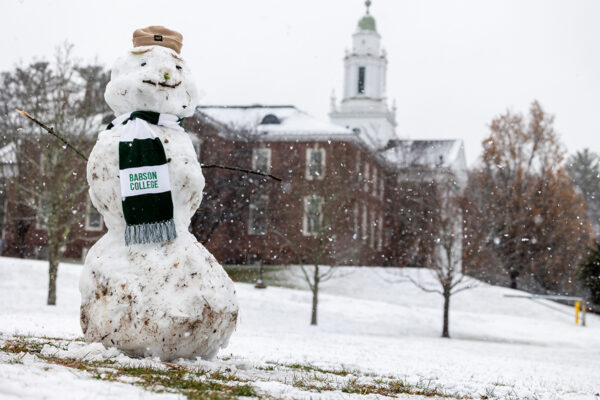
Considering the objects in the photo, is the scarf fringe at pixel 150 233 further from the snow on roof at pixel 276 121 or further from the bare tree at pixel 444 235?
the snow on roof at pixel 276 121

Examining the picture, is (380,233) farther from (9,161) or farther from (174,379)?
(174,379)

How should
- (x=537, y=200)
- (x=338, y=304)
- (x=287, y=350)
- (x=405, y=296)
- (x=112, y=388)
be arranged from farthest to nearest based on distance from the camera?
(x=537, y=200)
(x=405, y=296)
(x=338, y=304)
(x=287, y=350)
(x=112, y=388)

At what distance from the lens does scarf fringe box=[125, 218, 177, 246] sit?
682 cm

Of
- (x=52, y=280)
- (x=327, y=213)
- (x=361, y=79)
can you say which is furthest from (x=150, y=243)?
(x=361, y=79)

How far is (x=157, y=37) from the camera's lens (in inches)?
303

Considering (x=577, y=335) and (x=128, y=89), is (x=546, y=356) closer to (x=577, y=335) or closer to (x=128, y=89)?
(x=577, y=335)

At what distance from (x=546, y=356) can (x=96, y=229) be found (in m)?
25.3

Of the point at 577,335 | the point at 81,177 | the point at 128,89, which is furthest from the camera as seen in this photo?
the point at 577,335

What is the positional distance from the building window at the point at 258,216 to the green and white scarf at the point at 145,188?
76.4 feet

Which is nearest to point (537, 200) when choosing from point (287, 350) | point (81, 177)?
point (81, 177)

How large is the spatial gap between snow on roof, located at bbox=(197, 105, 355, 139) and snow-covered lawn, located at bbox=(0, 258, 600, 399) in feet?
28.9

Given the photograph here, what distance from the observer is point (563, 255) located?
35.5 m

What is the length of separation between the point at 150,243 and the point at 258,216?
2700cm

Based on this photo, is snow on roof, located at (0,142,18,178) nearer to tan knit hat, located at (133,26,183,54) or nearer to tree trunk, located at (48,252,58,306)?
tree trunk, located at (48,252,58,306)
